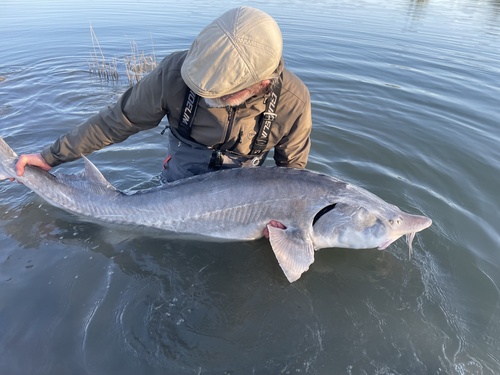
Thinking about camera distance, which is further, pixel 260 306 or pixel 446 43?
pixel 446 43

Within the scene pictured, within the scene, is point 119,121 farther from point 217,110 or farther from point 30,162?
point 30,162

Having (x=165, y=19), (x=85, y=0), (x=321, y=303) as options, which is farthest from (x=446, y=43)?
(x=85, y=0)

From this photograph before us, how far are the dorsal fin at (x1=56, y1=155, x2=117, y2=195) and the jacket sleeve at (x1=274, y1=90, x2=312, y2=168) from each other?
6.29 feet

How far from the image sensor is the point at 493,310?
3426 millimetres

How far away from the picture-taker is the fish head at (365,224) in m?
3.52

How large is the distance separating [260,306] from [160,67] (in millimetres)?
2480

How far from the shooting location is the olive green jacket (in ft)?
11.9

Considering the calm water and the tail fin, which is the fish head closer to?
the calm water

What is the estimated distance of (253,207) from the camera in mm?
3789

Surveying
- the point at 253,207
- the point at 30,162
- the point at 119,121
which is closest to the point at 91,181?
the point at 30,162

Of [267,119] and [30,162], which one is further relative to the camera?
[30,162]

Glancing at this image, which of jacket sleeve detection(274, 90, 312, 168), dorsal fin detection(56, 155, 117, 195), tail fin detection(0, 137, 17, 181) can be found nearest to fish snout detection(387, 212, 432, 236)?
jacket sleeve detection(274, 90, 312, 168)

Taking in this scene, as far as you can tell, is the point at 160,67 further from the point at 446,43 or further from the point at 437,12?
the point at 437,12

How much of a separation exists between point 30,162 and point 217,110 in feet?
7.15
